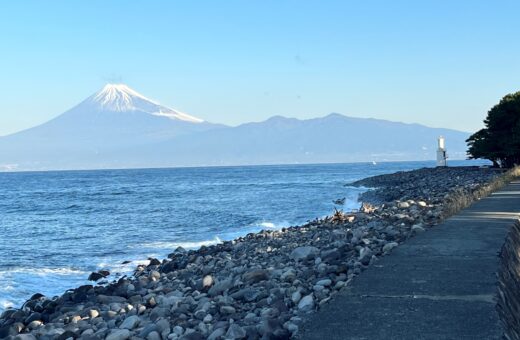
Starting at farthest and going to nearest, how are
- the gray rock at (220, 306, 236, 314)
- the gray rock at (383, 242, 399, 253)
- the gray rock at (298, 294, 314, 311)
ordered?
1. the gray rock at (383, 242, 399, 253)
2. the gray rock at (220, 306, 236, 314)
3. the gray rock at (298, 294, 314, 311)

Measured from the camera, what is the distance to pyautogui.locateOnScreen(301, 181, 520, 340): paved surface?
4.32 m

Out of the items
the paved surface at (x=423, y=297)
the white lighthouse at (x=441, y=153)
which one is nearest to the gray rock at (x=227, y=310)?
the paved surface at (x=423, y=297)

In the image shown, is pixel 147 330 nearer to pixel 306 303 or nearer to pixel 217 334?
pixel 217 334

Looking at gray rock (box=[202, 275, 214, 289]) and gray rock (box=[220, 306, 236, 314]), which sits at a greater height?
gray rock (box=[220, 306, 236, 314])

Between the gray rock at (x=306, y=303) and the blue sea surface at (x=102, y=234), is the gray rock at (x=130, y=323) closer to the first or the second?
the gray rock at (x=306, y=303)

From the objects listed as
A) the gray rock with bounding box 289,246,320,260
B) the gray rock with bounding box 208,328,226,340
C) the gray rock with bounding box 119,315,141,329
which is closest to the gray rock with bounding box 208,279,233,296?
the gray rock with bounding box 119,315,141,329

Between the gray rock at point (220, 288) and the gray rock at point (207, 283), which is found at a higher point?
the gray rock at point (220, 288)

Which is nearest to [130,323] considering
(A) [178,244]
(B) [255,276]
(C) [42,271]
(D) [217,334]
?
(D) [217,334]

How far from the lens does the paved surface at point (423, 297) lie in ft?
14.2

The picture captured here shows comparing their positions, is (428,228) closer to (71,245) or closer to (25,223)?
(71,245)

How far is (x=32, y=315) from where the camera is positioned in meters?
9.48

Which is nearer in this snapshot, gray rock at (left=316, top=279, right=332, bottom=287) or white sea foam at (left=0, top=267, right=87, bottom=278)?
gray rock at (left=316, top=279, right=332, bottom=287)

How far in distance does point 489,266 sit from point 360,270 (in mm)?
1478

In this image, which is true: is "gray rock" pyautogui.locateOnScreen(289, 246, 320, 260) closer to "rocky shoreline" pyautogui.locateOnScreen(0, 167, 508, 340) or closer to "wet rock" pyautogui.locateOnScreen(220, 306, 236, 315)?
"rocky shoreline" pyautogui.locateOnScreen(0, 167, 508, 340)
